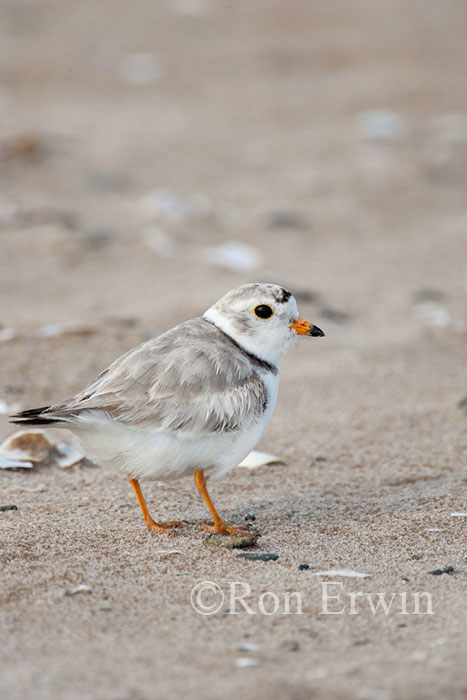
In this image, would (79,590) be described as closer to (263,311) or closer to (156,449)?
(156,449)

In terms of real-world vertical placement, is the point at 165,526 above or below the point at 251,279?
below

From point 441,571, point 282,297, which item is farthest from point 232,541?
point 282,297

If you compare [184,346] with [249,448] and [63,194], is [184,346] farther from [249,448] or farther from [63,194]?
[63,194]

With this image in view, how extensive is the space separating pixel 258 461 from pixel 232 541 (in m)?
Answer: 1.08

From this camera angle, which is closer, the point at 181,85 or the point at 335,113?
the point at 335,113

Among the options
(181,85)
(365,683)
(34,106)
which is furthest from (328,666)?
(181,85)

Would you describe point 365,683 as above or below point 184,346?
below

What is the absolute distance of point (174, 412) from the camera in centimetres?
364

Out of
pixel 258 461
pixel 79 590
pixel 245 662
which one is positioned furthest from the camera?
pixel 258 461

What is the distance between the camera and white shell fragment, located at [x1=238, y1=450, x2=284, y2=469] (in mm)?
4613

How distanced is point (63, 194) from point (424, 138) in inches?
174

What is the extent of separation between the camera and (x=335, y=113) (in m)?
11.3

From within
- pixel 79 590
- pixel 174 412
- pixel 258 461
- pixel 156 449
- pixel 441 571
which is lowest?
pixel 258 461

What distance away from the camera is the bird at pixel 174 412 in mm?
3605
